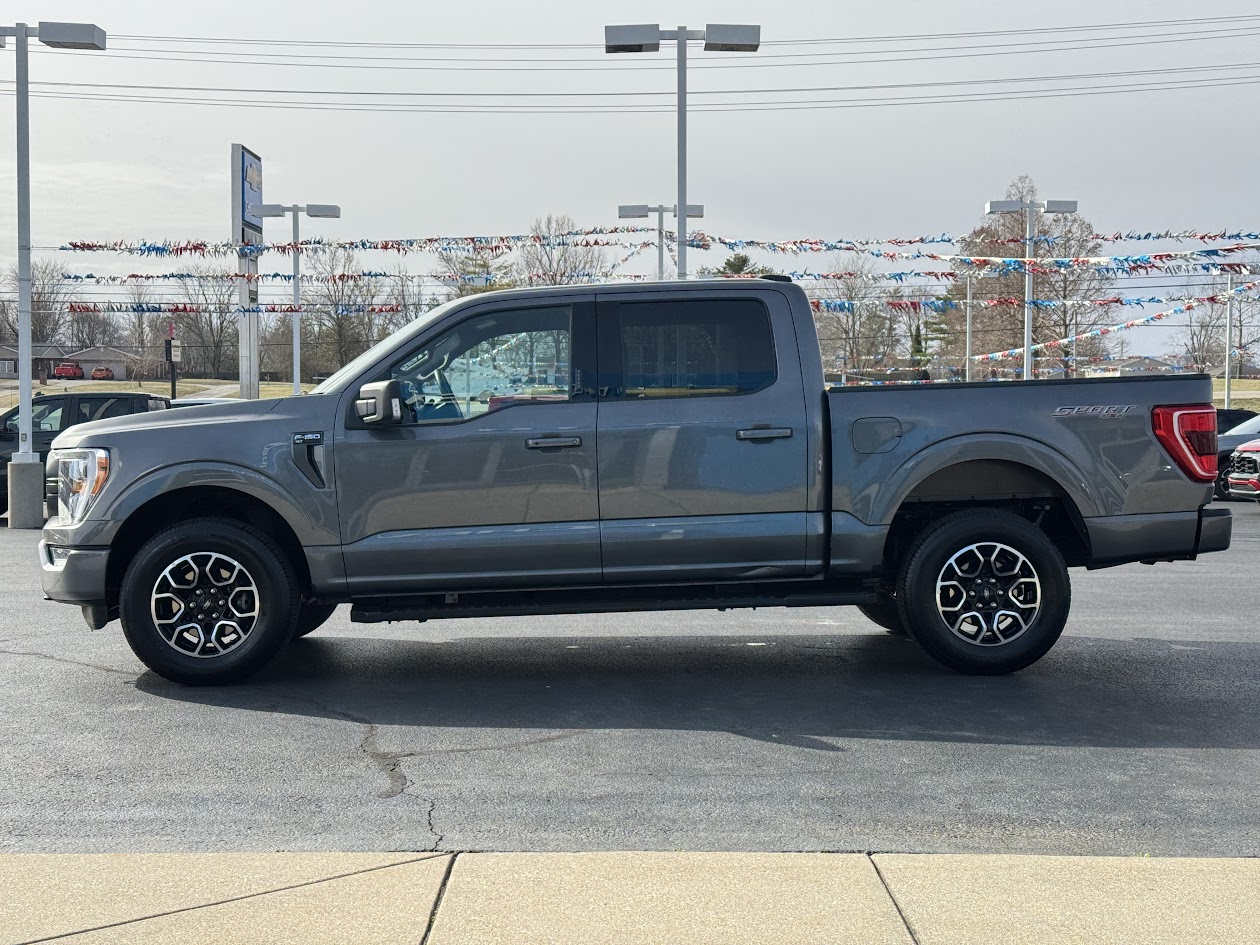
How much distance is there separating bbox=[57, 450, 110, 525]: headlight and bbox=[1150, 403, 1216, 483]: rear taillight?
552cm

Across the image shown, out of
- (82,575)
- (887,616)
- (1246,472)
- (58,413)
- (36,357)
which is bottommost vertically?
(887,616)

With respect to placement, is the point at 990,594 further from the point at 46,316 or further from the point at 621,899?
the point at 46,316

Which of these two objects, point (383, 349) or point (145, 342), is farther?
point (145, 342)

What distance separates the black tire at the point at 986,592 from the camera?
275 inches

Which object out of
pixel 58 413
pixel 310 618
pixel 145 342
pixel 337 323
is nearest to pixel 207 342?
pixel 145 342

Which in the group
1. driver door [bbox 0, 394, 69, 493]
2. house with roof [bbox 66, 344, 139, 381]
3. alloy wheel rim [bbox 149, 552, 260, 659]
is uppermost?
house with roof [bbox 66, 344, 139, 381]

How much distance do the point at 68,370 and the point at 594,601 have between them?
334 feet

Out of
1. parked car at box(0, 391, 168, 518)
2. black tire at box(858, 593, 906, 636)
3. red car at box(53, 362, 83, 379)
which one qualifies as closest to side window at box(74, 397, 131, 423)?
parked car at box(0, 391, 168, 518)

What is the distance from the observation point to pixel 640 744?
227 inches

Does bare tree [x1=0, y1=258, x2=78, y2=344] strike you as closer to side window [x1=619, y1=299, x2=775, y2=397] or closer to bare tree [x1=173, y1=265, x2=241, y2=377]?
bare tree [x1=173, y1=265, x2=241, y2=377]

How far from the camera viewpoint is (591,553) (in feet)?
22.5

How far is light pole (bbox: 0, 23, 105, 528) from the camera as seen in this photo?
55.8ft

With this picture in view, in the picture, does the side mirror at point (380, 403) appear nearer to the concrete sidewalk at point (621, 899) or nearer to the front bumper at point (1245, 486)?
the concrete sidewalk at point (621, 899)

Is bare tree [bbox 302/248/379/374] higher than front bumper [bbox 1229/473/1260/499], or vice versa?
bare tree [bbox 302/248/379/374]
